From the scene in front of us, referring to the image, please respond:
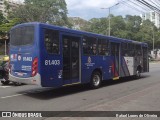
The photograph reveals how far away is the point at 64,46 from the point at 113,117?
492 cm

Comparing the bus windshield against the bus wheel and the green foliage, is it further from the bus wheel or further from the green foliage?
the green foliage

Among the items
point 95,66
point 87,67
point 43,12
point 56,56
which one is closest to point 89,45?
point 87,67

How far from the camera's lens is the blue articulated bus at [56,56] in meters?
11.2

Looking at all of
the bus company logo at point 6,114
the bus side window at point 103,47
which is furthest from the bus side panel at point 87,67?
the bus company logo at point 6,114

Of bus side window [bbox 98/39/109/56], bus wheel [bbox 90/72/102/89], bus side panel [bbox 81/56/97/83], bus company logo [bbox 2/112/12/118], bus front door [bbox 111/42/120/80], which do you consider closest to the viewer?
bus company logo [bbox 2/112/12/118]

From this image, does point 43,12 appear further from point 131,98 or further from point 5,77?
point 131,98

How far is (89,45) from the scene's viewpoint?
13992 millimetres

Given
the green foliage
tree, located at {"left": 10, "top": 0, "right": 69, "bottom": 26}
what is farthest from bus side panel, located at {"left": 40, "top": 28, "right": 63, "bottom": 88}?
the green foliage

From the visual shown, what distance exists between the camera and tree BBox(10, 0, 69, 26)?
55.4m

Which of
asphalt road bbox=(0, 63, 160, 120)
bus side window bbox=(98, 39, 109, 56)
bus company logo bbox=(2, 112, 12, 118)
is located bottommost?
bus company logo bbox=(2, 112, 12, 118)

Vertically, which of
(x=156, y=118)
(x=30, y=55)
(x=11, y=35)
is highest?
(x=11, y=35)

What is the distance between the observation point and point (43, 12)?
56.3 m

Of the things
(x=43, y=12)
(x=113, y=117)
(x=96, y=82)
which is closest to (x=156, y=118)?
(x=113, y=117)

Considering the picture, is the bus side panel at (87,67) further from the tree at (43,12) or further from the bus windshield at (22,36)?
the tree at (43,12)
